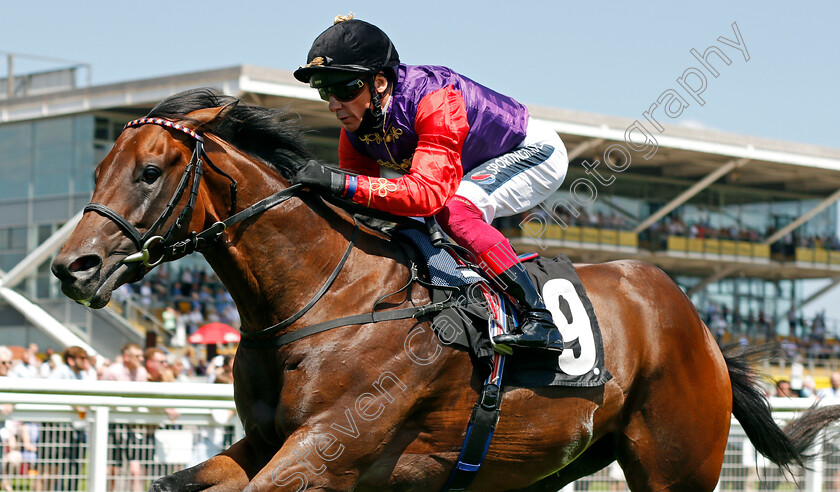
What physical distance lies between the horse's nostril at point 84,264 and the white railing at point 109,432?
1.97m

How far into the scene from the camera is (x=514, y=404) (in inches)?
132

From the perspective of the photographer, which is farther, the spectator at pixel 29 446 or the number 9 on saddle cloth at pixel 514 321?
the spectator at pixel 29 446

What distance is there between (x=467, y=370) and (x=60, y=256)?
1404 mm

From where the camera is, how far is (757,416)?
4.17m

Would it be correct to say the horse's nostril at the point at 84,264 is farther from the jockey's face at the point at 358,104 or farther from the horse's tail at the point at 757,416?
the horse's tail at the point at 757,416

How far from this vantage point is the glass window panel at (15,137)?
20703 millimetres

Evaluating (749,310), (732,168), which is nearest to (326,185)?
(732,168)

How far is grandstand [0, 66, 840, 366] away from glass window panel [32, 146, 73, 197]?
3 centimetres

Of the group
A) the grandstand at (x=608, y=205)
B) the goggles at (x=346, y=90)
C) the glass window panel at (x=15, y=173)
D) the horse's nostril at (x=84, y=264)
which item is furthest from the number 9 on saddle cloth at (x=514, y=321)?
the glass window panel at (x=15, y=173)

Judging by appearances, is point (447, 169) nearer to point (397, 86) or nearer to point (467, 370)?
point (397, 86)

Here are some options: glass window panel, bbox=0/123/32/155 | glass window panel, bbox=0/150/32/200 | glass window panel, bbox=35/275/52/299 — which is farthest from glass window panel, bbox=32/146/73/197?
glass window panel, bbox=35/275/52/299

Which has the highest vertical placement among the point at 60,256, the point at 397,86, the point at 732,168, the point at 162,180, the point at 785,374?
the point at 732,168

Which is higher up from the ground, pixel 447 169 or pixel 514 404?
pixel 447 169

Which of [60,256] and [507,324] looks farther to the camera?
[507,324]
